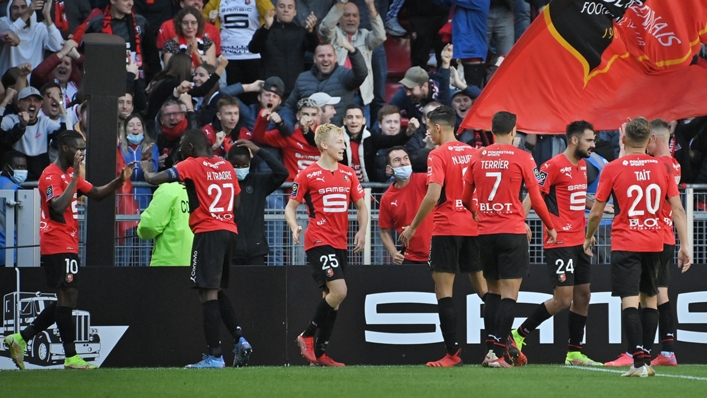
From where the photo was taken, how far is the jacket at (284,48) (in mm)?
14984

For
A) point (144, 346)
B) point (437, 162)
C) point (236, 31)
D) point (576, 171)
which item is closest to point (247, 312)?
point (144, 346)

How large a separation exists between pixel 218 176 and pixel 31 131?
415 cm

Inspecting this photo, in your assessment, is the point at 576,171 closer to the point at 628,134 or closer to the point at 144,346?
the point at 628,134

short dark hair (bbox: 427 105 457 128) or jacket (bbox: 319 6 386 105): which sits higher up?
jacket (bbox: 319 6 386 105)

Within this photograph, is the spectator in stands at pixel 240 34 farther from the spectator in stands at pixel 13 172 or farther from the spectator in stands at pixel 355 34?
the spectator in stands at pixel 13 172

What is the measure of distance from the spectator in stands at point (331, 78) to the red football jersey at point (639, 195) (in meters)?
5.82

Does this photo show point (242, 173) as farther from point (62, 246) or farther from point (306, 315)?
point (62, 246)

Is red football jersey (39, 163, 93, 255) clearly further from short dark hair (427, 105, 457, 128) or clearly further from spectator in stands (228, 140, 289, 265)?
short dark hair (427, 105, 457, 128)

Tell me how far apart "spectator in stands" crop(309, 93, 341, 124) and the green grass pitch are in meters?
4.52

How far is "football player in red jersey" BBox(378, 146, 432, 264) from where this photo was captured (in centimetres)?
1217

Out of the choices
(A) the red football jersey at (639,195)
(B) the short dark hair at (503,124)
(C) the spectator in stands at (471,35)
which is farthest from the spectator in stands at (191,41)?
(A) the red football jersey at (639,195)

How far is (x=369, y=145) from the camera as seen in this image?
1387 centimetres

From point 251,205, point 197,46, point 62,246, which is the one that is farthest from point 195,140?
point 197,46

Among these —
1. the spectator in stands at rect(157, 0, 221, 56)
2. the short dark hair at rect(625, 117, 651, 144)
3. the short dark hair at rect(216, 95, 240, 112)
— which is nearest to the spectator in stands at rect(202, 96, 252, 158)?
the short dark hair at rect(216, 95, 240, 112)
